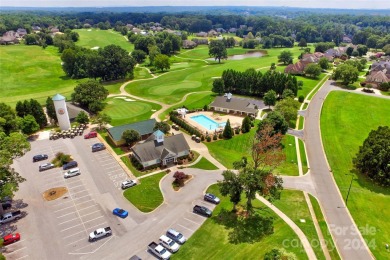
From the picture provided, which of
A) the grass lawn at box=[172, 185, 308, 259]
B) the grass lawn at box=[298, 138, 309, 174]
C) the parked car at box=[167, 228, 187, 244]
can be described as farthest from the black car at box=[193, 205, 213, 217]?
the grass lawn at box=[298, 138, 309, 174]

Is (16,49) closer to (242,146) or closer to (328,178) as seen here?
(242,146)

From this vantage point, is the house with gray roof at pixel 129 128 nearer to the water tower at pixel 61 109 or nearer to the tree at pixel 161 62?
the water tower at pixel 61 109

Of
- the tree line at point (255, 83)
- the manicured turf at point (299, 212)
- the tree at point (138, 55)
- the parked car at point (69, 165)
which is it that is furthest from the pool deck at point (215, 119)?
the tree at point (138, 55)

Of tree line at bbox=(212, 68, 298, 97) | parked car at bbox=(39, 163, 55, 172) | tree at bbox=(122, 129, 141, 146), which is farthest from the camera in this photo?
tree line at bbox=(212, 68, 298, 97)

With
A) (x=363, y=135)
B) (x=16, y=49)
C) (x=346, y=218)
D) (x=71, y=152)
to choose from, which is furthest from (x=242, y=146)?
(x=16, y=49)

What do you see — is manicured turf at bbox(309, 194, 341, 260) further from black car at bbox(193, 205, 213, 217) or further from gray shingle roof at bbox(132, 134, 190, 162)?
gray shingle roof at bbox(132, 134, 190, 162)

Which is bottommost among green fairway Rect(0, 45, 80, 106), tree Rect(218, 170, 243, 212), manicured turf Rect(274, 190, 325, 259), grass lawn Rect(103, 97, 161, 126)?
green fairway Rect(0, 45, 80, 106)
